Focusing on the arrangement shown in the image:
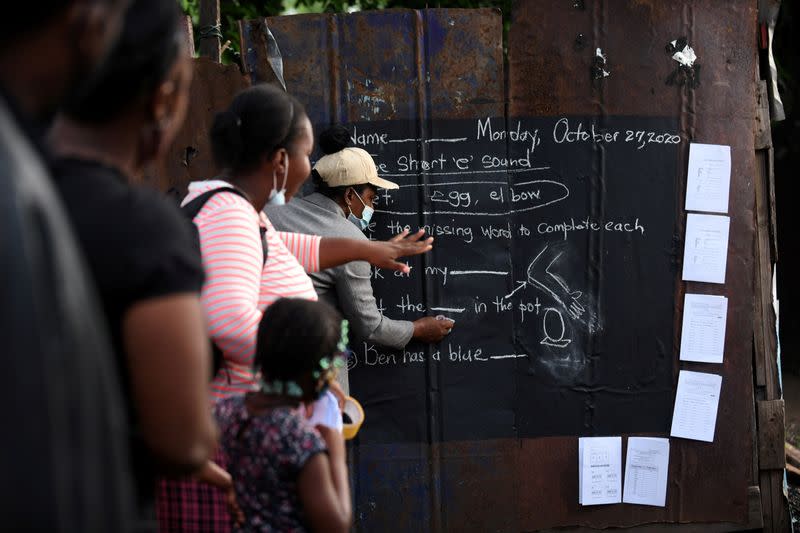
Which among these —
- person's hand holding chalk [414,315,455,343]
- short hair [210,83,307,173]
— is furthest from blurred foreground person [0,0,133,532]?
person's hand holding chalk [414,315,455,343]

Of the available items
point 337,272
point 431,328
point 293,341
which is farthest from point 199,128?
point 293,341

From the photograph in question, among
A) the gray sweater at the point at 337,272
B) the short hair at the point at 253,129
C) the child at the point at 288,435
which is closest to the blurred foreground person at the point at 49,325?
Answer: the child at the point at 288,435

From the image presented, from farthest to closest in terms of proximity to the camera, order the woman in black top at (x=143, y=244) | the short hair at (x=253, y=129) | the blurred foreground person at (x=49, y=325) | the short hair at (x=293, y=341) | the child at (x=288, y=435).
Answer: the short hair at (x=253, y=129) < the short hair at (x=293, y=341) < the child at (x=288, y=435) < the woman in black top at (x=143, y=244) < the blurred foreground person at (x=49, y=325)

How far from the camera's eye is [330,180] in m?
4.50

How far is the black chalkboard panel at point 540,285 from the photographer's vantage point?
190 inches

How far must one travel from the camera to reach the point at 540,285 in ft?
15.9

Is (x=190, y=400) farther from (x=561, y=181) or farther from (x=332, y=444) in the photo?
(x=561, y=181)

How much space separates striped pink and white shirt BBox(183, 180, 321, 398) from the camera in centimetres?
261

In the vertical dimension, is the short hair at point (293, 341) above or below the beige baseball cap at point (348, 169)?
below

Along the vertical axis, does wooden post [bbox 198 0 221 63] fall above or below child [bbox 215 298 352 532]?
above

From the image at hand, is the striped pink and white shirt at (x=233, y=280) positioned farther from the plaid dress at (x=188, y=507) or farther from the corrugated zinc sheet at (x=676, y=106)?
the corrugated zinc sheet at (x=676, y=106)

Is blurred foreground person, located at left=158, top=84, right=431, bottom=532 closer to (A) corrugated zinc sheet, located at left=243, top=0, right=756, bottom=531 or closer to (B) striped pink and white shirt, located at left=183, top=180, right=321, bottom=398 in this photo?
(B) striped pink and white shirt, located at left=183, top=180, right=321, bottom=398

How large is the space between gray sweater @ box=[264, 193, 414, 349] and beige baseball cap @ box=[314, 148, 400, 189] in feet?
0.33

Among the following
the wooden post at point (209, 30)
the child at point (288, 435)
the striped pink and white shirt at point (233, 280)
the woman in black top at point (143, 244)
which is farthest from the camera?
the wooden post at point (209, 30)
